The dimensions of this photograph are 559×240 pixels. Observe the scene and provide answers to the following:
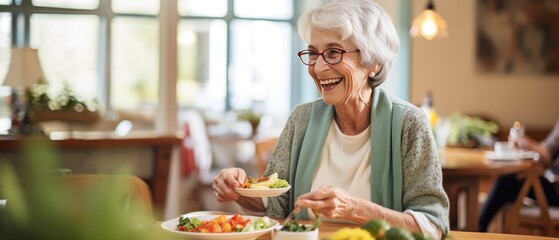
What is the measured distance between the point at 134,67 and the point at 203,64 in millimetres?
873

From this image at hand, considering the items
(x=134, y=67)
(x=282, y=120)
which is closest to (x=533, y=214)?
(x=282, y=120)

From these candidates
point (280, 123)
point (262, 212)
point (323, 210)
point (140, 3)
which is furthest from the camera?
point (280, 123)

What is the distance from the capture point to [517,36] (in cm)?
779

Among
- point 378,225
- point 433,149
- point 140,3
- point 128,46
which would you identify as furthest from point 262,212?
point 128,46

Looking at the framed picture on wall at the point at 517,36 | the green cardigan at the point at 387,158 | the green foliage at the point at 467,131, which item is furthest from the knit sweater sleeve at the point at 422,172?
the framed picture on wall at the point at 517,36

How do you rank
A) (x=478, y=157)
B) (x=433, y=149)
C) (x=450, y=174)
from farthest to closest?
1. (x=478, y=157)
2. (x=450, y=174)
3. (x=433, y=149)

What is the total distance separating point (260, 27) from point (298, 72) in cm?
75

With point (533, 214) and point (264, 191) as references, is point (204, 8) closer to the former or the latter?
point (533, 214)

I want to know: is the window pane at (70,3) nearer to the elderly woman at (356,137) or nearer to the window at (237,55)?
the elderly woman at (356,137)

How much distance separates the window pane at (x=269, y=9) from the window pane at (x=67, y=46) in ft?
9.79

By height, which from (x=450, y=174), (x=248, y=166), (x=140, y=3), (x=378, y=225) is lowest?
(x=248, y=166)

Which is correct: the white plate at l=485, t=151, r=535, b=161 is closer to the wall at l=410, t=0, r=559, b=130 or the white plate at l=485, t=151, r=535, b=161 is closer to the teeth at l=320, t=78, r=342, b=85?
the teeth at l=320, t=78, r=342, b=85

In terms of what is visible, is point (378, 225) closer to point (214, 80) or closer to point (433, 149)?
point (433, 149)

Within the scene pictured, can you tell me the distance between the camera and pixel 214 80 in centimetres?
957
